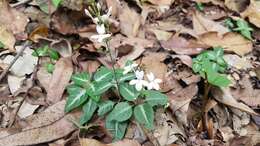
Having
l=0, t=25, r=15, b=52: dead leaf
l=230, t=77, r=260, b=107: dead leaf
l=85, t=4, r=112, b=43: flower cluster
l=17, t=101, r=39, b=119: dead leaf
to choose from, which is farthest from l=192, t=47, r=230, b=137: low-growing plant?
l=0, t=25, r=15, b=52: dead leaf

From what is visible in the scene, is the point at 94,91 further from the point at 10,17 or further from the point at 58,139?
the point at 10,17

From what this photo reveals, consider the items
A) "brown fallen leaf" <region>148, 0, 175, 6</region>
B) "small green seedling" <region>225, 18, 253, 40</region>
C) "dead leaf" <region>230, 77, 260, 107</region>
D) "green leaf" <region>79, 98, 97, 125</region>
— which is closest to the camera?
"green leaf" <region>79, 98, 97, 125</region>

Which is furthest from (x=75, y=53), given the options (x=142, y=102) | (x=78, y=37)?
(x=142, y=102)

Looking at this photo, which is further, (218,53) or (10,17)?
(10,17)

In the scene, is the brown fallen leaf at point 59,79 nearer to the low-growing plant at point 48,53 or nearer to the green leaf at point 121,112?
the low-growing plant at point 48,53

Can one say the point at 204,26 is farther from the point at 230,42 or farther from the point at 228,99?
the point at 228,99

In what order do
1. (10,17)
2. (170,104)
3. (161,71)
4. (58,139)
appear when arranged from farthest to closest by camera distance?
(10,17) → (161,71) → (170,104) → (58,139)

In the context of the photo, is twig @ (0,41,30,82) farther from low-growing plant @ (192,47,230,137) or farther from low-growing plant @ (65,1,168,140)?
low-growing plant @ (192,47,230,137)
